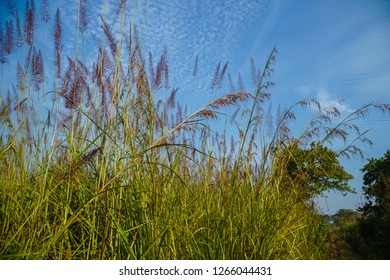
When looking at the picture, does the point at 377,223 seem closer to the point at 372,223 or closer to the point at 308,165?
the point at 372,223

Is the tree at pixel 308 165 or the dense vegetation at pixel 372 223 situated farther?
the dense vegetation at pixel 372 223

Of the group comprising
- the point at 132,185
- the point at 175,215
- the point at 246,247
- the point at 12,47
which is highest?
the point at 12,47

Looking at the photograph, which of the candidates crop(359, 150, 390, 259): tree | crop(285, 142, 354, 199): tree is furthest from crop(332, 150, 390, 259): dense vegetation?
crop(285, 142, 354, 199): tree

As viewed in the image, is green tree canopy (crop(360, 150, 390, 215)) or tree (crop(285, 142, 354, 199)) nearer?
tree (crop(285, 142, 354, 199))

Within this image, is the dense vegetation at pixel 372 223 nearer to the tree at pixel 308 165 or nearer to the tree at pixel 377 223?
the tree at pixel 377 223

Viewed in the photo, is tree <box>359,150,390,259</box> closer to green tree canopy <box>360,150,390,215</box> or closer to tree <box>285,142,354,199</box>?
green tree canopy <box>360,150,390,215</box>

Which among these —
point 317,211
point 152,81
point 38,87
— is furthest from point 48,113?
point 317,211

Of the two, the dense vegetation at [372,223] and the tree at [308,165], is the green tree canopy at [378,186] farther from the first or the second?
the tree at [308,165]

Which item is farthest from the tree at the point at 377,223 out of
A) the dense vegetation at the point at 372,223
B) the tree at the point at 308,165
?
the tree at the point at 308,165

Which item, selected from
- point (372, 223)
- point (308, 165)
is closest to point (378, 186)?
point (372, 223)

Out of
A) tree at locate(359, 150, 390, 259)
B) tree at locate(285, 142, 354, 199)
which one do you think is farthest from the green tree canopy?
tree at locate(285, 142, 354, 199)
